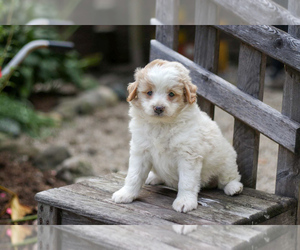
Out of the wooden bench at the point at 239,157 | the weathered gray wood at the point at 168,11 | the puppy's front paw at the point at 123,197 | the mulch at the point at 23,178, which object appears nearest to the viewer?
the wooden bench at the point at 239,157

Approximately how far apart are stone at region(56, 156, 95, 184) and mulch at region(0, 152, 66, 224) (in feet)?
0.22

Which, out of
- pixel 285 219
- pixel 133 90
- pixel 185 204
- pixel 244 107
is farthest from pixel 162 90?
pixel 285 219

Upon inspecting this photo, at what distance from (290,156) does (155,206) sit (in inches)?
36.5

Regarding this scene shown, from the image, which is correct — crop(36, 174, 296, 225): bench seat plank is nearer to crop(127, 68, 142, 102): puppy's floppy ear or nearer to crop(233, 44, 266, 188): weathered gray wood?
crop(233, 44, 266, 188): weathered gray wood

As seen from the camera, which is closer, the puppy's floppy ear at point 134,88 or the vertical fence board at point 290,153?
the puppy's floppy ear at point 134,88

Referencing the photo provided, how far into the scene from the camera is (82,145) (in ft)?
19.5

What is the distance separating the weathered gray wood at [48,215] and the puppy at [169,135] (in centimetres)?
37

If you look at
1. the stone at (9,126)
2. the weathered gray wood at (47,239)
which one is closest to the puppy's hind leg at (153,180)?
the weathered gray wood at (47,239)

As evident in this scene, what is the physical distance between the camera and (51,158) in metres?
5.00

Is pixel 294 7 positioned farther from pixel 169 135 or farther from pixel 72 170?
pixel 72 170

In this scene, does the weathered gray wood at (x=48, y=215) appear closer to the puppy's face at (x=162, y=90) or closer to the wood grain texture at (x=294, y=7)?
the puppy's face at (x=162, y=90)

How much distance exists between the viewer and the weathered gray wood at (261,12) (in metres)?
2.60

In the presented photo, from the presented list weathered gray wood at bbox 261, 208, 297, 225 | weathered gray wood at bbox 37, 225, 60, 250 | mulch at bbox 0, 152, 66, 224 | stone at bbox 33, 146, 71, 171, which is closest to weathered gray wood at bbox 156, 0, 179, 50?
weathered gray wood at bbox 261, 208, 297, 225

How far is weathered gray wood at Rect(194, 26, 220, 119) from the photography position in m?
3.01
